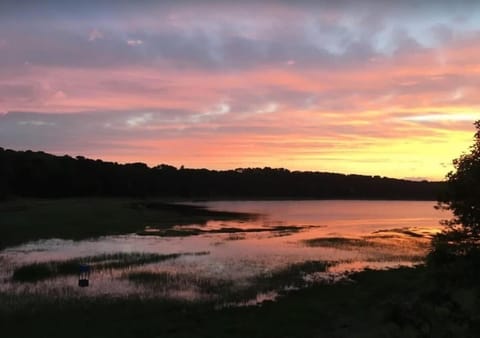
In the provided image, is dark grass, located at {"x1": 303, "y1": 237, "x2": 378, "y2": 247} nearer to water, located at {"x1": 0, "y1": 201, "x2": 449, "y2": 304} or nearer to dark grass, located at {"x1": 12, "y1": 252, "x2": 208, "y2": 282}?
water, located at {"x1": 0, "y1": 201, "x2": 449, "y2": 304}

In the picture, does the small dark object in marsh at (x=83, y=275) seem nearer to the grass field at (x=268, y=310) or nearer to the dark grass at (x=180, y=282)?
the grass field at (x=268, y=310)

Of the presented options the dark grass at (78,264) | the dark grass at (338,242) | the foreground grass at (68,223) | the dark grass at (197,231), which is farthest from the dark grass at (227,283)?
the dark grass at (197,231)

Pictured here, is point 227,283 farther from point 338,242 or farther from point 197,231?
point 197,231

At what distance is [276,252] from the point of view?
150 feet

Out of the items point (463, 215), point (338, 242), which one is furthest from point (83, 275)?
point (338, 242)

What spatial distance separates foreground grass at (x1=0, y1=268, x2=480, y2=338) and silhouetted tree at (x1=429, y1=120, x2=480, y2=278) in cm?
141

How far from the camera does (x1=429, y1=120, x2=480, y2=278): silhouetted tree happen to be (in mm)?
19430

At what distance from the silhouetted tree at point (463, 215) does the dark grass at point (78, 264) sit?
21.9m

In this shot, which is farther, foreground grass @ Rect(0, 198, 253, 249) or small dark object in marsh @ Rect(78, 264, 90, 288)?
foreground grass @ Rect(0, 198, 253, 249)

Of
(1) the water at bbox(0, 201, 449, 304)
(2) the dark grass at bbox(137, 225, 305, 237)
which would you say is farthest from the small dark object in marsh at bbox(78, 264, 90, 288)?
(2) the dark grass at bbox(137, 225, 305, 237)

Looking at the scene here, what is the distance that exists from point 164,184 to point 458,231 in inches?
6401

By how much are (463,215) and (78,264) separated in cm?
2442

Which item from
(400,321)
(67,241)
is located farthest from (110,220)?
(400,321)

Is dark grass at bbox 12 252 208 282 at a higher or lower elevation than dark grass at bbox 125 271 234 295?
higher
